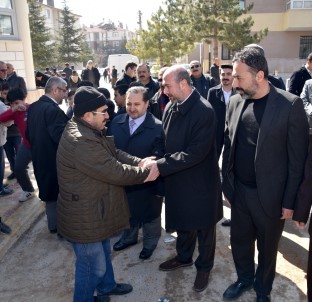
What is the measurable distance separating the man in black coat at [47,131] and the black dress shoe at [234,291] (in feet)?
7.25

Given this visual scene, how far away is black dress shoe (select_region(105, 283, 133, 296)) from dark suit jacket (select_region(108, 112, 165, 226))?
25.3 inches

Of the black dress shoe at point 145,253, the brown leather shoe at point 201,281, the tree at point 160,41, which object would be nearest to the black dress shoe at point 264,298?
the brown leather shoe at point 201,281

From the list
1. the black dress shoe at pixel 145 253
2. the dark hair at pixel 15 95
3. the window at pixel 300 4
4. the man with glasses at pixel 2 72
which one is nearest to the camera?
the black dress shoe at pixel 145 253

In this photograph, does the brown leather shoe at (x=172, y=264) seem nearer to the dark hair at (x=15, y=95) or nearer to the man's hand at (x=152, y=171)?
the man's hand at (x=152, y=171)

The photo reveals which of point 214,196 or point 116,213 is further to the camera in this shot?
point 214,196

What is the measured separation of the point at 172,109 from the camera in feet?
10.1

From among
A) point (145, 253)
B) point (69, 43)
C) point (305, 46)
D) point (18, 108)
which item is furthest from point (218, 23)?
point (69, 43)

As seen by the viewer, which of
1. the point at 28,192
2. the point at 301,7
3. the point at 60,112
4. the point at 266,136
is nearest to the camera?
the point at 266,136

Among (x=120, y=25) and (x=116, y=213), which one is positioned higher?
(x=120, y=25)

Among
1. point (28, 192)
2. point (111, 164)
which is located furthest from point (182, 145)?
point (28, 192)

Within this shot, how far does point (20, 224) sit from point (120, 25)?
381ft

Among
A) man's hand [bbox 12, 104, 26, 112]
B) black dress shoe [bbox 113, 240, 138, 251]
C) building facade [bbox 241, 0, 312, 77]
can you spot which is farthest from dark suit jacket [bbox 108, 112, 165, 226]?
building facade [bbox 241, 0, 312, 77]

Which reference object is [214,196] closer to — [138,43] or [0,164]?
[0,164]

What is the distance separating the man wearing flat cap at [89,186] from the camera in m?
2.41
